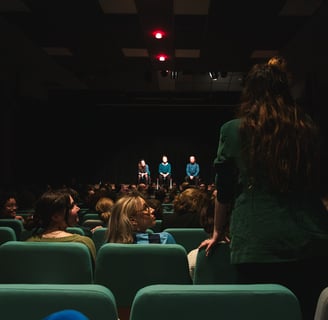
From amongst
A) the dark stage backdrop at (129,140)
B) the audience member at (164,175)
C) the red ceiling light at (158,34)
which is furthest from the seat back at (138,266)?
the dark stage backdrop at (129,140)

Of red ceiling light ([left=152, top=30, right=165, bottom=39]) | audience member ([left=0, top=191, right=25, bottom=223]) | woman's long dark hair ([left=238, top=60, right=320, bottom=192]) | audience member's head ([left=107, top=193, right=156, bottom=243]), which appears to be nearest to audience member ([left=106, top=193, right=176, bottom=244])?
audience member's head ([left=107, top=193, right=156, bottom=243])

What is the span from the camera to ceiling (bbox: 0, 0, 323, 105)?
6121 millimetres

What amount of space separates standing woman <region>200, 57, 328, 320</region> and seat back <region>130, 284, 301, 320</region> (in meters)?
0.29

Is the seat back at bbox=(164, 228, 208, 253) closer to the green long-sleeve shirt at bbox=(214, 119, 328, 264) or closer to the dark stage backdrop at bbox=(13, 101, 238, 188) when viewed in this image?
the green long-sleeve shirt at bbox=(214, 119, 328, 264)

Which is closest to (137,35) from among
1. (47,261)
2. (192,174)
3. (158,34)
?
(158,34)

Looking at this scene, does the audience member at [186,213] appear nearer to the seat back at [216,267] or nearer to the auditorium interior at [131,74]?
the seat back at [216,267]

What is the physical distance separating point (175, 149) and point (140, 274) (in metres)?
15.7

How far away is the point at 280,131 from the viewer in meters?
1.33

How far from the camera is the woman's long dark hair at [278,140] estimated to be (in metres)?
1.28

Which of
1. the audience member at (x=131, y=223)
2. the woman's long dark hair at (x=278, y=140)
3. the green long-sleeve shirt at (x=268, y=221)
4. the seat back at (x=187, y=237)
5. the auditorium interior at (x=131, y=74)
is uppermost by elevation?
the auditorium interior at (x=131, y=74)

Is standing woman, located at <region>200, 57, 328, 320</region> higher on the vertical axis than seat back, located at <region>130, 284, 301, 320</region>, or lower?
higher

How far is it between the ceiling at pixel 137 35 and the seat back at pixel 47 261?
189 inches

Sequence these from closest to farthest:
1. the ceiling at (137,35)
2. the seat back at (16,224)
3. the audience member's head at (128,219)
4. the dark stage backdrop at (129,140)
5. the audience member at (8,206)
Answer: the audience member's head at (128,219), the seat back at (16,224), the audience member at (8,206), the ceiling at (137,35), the dark stage backdrop at (129,140)

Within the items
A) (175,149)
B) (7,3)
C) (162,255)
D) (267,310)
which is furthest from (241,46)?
(175,149)
